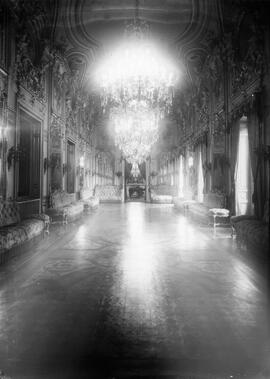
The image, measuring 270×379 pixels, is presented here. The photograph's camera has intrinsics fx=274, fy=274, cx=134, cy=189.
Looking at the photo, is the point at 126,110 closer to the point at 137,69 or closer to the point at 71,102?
the point at 137,69

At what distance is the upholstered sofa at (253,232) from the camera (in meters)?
4.33

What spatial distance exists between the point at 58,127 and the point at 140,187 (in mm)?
14973

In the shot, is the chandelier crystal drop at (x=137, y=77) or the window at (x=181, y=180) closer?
the chandelier crystal drop at (x=137, y=77)

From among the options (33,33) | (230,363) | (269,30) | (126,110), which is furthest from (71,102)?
(230,363)

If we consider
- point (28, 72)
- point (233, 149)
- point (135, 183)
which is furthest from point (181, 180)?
point (28, 72)

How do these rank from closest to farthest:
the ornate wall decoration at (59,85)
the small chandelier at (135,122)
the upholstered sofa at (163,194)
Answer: the ornate wall decoration at (59,85) < the small chandelier at (135,122) < the upholstered sofa at (163,194)

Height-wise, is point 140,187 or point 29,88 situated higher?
point 29,88

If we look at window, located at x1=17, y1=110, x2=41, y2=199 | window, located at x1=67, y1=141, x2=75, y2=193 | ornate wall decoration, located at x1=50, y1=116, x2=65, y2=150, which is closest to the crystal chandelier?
ornate wall decoration, located at x1=50, y1=116, x2=65, y2=150

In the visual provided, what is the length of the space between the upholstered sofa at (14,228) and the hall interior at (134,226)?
0.04 m

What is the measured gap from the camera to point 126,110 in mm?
9828

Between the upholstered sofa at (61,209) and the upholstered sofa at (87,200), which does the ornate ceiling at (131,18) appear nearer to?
the upholstered sofa at (61,209)

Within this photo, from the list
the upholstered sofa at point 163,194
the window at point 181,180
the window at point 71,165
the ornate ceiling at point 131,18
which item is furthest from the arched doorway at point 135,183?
the ornate ceiling at point 131,18

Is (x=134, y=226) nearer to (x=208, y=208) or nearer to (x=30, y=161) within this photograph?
(x=208, y=208)

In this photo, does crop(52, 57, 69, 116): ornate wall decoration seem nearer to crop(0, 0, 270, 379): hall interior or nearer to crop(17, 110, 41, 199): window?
crop(0, 0, 270, 379): hall interior
